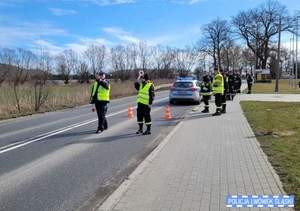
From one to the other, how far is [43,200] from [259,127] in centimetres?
759

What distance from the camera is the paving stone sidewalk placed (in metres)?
4.14

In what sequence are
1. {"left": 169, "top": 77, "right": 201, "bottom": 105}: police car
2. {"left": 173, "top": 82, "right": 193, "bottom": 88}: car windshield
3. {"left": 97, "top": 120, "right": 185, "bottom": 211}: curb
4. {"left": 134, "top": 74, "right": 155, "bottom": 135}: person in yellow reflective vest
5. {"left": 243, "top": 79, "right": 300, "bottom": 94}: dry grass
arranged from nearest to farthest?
{"left": 97, "top": 120, "right": 185, "bottom": 211}: curb → {"left": 134, "top": 74, "right": 155, "bottom": 135}: person in yellow reflective vest → {"left": 169, "top": 77, "right": 201, "bottom": 105}: police car → {"left": 173, "top": 82, "right": 193, "bottom": 88}: car windshield → {"left": 243, "top": 79, "right": 300, "bottom": 94}: dry grass

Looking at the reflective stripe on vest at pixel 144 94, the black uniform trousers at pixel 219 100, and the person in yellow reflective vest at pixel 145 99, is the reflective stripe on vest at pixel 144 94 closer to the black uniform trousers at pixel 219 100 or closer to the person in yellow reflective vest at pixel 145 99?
the person in yellow reflective vest at pixel 145 99

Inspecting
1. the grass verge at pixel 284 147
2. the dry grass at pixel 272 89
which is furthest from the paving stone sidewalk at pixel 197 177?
the dry grass at pixel 272 89

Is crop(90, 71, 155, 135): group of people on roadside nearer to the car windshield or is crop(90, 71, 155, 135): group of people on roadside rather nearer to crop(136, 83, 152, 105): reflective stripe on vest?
crop(136, 83, 152, 105): reflective stripe on vest

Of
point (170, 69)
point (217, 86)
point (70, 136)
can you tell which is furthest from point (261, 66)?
point (70, 136)

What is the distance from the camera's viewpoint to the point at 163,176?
524 centimetres

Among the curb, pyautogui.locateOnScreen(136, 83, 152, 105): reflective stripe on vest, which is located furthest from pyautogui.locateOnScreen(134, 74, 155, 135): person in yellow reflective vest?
the curb

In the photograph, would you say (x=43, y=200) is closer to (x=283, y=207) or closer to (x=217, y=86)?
(x=283, y=207)

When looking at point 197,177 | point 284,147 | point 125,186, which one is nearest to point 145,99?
point 284,147

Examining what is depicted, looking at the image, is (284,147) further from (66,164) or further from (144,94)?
(66,164)

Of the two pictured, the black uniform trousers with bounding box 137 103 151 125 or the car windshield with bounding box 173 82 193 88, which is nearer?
the black uniform trousers with bounding box 137 103 151 125

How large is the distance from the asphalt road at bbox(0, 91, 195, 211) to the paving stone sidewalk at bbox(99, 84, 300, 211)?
412 millimetres

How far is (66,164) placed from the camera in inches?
248
